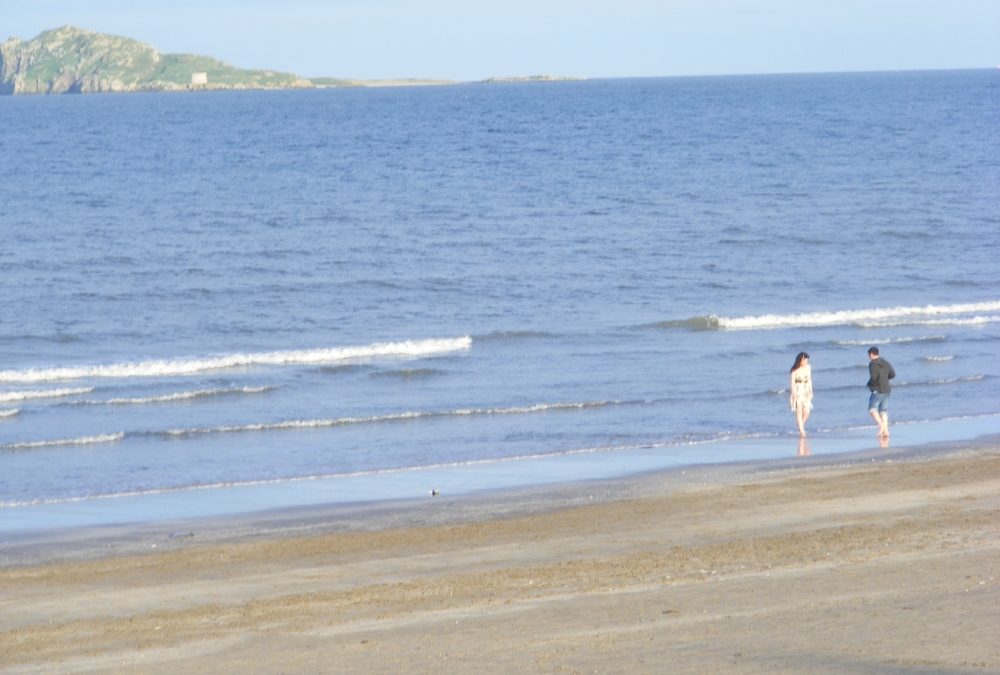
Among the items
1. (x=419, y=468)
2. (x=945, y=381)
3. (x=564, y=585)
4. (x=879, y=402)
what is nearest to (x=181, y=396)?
(x=419, y=468)

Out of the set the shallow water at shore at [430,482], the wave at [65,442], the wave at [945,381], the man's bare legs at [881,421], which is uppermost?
the man's bare legs at [881,421]

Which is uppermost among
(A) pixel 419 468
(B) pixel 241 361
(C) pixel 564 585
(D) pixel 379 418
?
(C) pixel 564 585

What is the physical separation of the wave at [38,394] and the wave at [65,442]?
296 centimetres

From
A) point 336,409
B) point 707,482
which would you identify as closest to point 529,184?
point 336,409

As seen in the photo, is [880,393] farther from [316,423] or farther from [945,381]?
[316,423]

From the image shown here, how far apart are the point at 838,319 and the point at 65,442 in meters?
15.2

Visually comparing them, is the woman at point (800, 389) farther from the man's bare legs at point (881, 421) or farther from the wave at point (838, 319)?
the wave at point (838, 319)

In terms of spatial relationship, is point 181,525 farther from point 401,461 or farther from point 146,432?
point 146,432

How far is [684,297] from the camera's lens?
31.5m

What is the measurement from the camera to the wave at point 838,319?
27953 millimetres

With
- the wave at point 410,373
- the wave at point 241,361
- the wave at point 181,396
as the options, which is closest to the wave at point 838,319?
the wave at point 241,361

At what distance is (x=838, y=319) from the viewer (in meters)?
28.5

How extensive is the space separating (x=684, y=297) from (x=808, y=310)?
2676mm

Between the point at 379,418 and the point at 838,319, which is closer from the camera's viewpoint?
the point at 379,418
